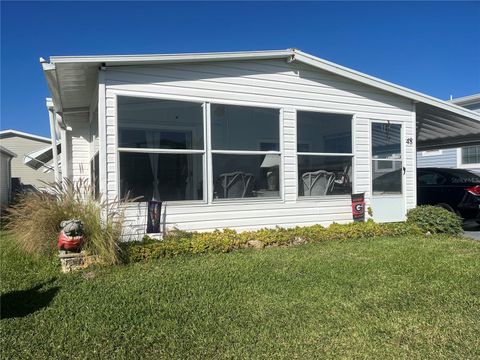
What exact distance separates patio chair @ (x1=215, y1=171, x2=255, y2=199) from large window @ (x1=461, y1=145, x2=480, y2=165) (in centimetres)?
1266

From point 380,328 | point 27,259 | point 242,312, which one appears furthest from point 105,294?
point 380,328

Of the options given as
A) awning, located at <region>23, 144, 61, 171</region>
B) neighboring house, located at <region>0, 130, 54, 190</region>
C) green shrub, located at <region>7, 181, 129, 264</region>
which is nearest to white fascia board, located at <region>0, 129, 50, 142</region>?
neighboring house, located at <region>0, 130, 54, 190</region>

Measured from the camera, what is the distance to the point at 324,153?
8.00m

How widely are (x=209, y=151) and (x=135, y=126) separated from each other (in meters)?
1.32

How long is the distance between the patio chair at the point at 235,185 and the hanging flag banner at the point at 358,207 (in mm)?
2300

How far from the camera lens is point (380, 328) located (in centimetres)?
336

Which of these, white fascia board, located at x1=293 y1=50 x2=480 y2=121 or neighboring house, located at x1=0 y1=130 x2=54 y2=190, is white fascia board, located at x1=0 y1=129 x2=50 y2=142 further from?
white fascia board, located at x1=293 y1=50 x2=480 y2=121

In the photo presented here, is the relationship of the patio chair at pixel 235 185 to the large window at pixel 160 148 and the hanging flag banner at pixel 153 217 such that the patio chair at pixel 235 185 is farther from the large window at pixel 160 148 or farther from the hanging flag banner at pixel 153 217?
the hanging flag banner at pixel 153 217

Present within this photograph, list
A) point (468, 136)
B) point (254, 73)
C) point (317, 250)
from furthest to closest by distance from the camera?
point (468, 136) < point (254, 73) < point (317, 250)

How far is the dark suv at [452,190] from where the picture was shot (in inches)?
348

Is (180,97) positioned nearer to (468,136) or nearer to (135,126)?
(135,126)

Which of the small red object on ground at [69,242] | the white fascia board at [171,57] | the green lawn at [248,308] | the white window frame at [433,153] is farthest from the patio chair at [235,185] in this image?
the white window frame at [433,153]

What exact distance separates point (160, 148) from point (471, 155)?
14.7 meters

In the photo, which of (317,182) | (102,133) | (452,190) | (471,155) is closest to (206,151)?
(102,133)
